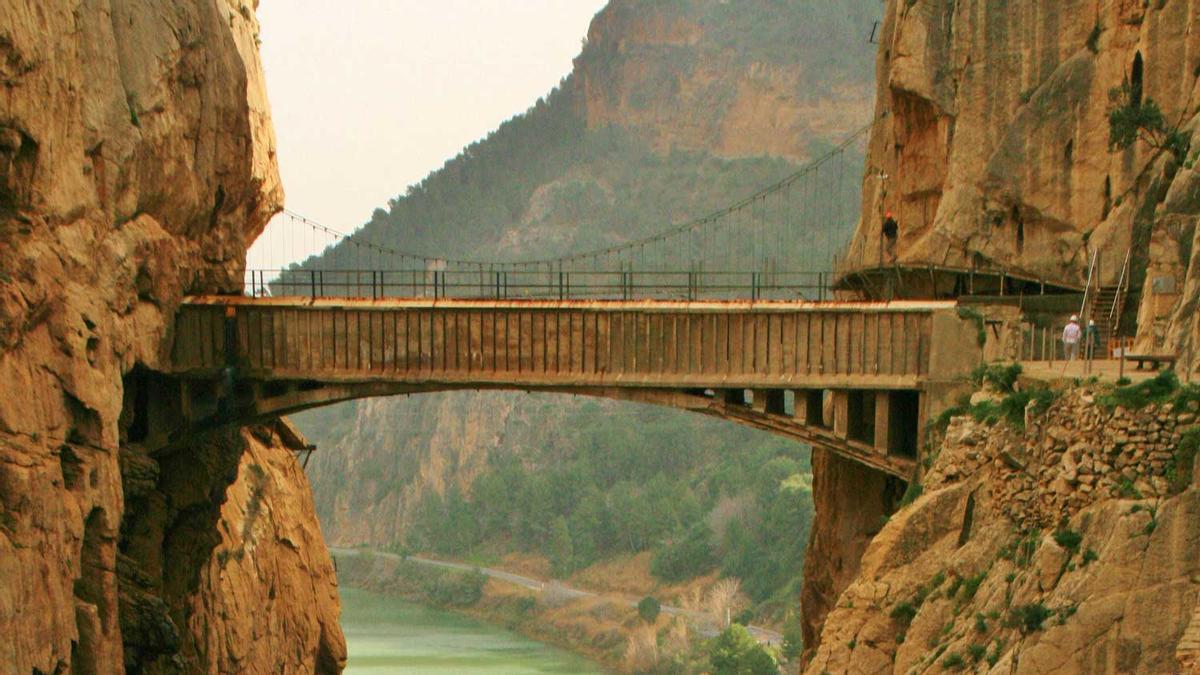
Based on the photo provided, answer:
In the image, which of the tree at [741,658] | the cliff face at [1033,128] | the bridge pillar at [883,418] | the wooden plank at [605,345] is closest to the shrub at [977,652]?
the bridge pillar at [883,418]

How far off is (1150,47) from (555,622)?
67.0 meters

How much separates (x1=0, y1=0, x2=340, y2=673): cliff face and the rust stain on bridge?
1.85 m

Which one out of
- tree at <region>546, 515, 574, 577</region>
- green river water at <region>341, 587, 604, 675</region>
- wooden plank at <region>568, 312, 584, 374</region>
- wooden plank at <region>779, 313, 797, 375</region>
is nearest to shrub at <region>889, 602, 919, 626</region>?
wooden plank at <region>779, 313, 797, 375</region>

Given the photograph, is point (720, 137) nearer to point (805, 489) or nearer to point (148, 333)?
point (805, 489)

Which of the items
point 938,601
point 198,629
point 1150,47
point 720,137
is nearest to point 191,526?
point 198,629

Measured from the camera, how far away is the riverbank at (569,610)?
9019cm

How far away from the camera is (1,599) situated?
2645cm

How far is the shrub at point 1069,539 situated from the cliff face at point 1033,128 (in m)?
9.71

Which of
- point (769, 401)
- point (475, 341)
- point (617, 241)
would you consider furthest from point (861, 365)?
point (617, 241)

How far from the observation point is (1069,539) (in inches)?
930

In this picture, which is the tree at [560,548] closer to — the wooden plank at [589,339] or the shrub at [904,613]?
the wooden plank at [589,339]

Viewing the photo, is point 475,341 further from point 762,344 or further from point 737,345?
point 762,344

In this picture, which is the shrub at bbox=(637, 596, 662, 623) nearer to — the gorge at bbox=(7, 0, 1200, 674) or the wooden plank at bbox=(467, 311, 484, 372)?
the gorge at bbox=(7, 0, 1200, 674)

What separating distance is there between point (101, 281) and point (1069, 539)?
15.2 meters
